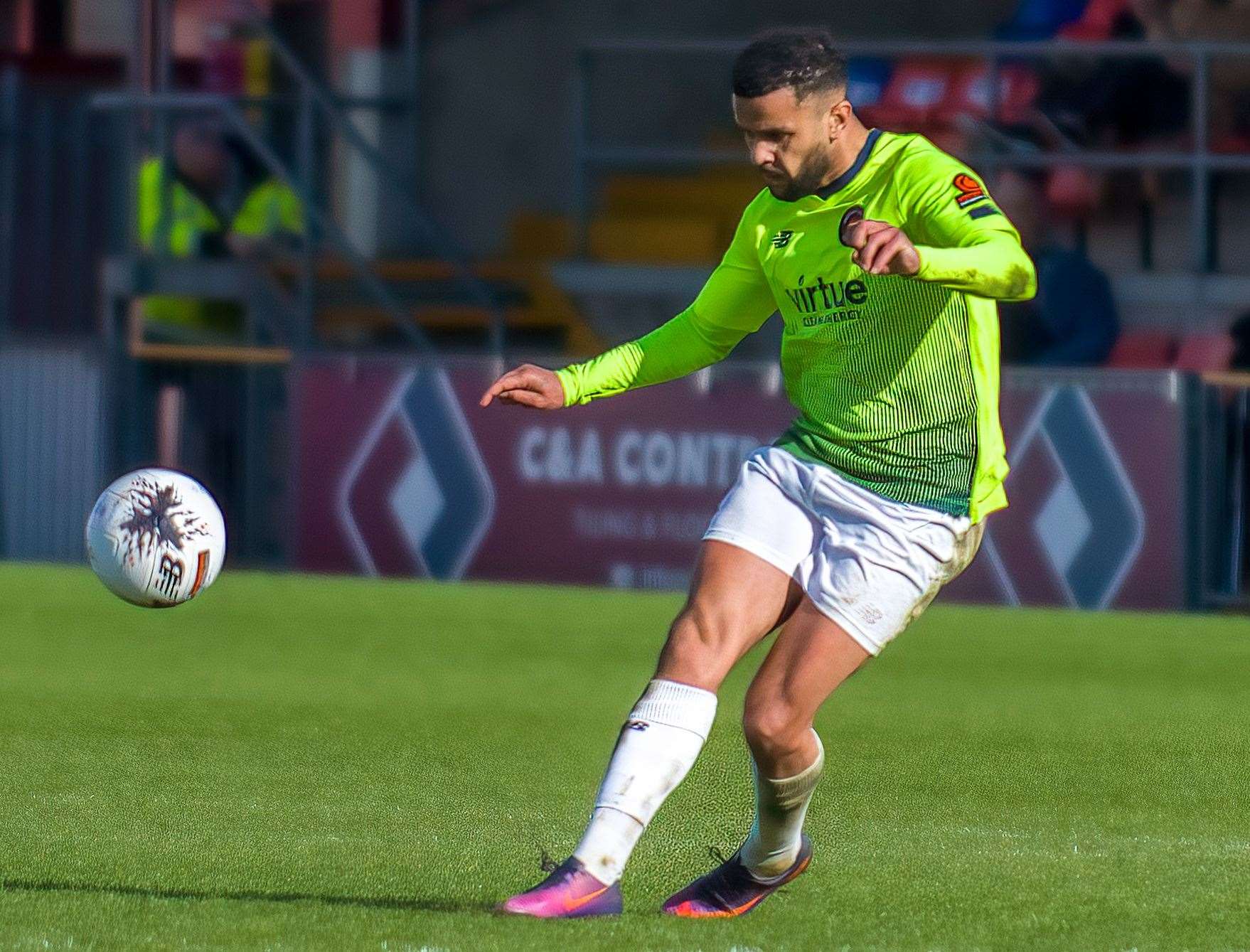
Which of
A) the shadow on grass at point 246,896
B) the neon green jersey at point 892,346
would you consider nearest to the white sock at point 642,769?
the shadow on grass at point 246,896

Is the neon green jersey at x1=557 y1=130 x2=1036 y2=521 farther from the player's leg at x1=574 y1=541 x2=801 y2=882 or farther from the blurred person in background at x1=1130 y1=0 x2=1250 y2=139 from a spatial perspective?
the blurred person in background at x1=1130 y1=0 x2=1250 y2=139

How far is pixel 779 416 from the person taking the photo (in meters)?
13.6

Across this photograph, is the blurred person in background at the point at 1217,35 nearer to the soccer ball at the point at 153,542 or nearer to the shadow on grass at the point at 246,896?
the soccer ball at the point at 153,542

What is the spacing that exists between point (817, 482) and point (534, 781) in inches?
99.8

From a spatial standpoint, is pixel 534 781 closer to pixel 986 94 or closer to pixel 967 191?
pixel 967 191

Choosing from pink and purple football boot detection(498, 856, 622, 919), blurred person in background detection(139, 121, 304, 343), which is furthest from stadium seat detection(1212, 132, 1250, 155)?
pink and purple football boot detection(498, 856, 622, 919)

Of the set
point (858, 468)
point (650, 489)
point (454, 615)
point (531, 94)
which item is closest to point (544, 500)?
point (650, 489)

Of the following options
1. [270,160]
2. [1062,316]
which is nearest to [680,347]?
[1062,316]

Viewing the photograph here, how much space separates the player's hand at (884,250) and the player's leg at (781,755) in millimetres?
930

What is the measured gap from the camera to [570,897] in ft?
16.9

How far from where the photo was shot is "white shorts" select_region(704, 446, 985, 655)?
5348 millimetres

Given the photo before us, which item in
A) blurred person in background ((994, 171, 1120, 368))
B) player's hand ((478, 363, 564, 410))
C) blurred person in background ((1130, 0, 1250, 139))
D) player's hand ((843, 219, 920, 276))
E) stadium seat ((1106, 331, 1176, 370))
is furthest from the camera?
blurred person in background ((1130, 0, 1250, 139))

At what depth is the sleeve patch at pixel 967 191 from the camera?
205 inches

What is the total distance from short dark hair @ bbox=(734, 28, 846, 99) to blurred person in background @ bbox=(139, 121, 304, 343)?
459 inches
